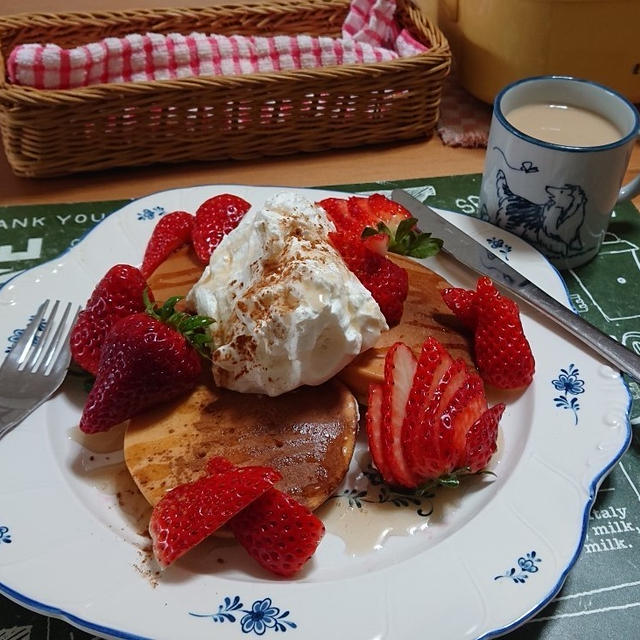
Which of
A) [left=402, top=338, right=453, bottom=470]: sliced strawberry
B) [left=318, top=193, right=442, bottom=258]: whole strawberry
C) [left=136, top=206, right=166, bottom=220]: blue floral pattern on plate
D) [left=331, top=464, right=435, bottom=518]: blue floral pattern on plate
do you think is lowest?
[left=331, top=464, right=435, bottom=518]: blue floral pattern on plate

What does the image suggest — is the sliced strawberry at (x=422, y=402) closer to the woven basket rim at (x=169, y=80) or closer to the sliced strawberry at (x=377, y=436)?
the sliced strawberry at (x=377, y=436)

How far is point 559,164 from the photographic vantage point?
1537 millimetres

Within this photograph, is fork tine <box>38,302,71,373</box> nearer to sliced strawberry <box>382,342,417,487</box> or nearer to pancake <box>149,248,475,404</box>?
pancake <box>149,248,475,404</box>

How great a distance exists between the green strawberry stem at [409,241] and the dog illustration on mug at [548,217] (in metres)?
0.35

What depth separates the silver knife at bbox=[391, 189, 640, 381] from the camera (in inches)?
51.8

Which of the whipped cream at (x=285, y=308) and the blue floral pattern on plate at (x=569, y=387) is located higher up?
the whipped cream at (x=285, y=308)

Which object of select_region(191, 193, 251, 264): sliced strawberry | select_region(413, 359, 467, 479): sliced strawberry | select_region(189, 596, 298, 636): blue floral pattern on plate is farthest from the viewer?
select_region(191, 193, 251, 264): sliced strawberry

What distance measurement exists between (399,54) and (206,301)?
121 cm

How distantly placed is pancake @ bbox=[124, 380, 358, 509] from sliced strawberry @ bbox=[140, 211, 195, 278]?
351 millimetres

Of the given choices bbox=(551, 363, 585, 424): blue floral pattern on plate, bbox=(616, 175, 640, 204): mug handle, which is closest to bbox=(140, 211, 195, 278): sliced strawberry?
bbox=(551, 363, 585, 424): blue floral pattern on plate

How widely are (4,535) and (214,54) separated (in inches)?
60.2

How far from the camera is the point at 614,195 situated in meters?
1.62

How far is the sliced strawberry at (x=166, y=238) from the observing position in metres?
1.50

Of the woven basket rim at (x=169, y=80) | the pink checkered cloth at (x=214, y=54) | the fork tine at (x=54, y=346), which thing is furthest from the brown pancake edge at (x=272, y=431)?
the pink checkered cloth at (x=214, y=54)
